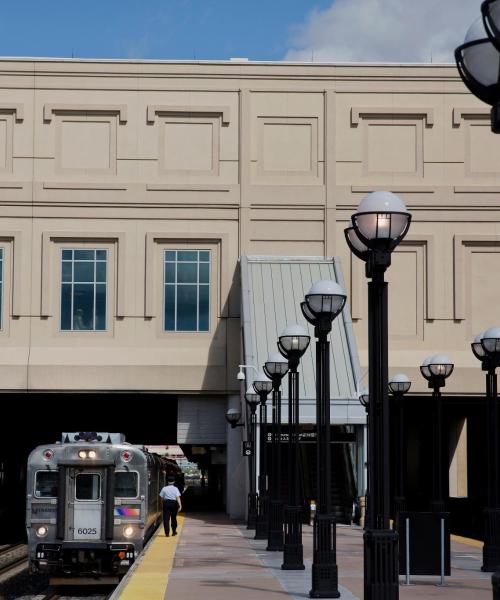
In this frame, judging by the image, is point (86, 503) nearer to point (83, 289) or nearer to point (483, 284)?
point (83, 289)

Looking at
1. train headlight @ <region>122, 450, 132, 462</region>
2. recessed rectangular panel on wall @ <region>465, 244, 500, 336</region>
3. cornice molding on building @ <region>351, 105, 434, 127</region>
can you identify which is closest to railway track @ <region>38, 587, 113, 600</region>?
train headlight @ <region>122, 450, 132, 462</region>

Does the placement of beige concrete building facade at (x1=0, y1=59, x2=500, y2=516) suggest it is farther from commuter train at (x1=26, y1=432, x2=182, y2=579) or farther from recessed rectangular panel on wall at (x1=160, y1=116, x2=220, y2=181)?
commuter train at (x1=26, y1=432, x2=182, y2=579)

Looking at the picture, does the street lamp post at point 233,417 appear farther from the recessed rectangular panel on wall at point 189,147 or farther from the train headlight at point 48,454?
the train headlight at point 48,454

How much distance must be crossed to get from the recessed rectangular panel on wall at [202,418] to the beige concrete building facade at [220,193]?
Answer: 46cm

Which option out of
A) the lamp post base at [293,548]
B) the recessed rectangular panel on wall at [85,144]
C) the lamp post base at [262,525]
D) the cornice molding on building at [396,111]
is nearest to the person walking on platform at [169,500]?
the lamp post base at [262,525]

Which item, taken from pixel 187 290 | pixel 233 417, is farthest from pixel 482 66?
pixel 187 290

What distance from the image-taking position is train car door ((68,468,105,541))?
2358 centimetres

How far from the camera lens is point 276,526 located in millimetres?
25781

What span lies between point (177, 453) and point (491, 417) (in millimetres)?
106024

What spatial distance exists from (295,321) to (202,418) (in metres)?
5.73

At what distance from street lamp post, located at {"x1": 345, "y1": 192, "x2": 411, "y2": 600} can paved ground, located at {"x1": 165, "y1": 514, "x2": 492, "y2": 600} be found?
4.41 meters

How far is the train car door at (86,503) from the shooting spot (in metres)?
23.6

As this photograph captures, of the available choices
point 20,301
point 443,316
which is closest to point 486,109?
point 443,316

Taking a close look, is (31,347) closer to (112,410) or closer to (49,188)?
(49,188)
